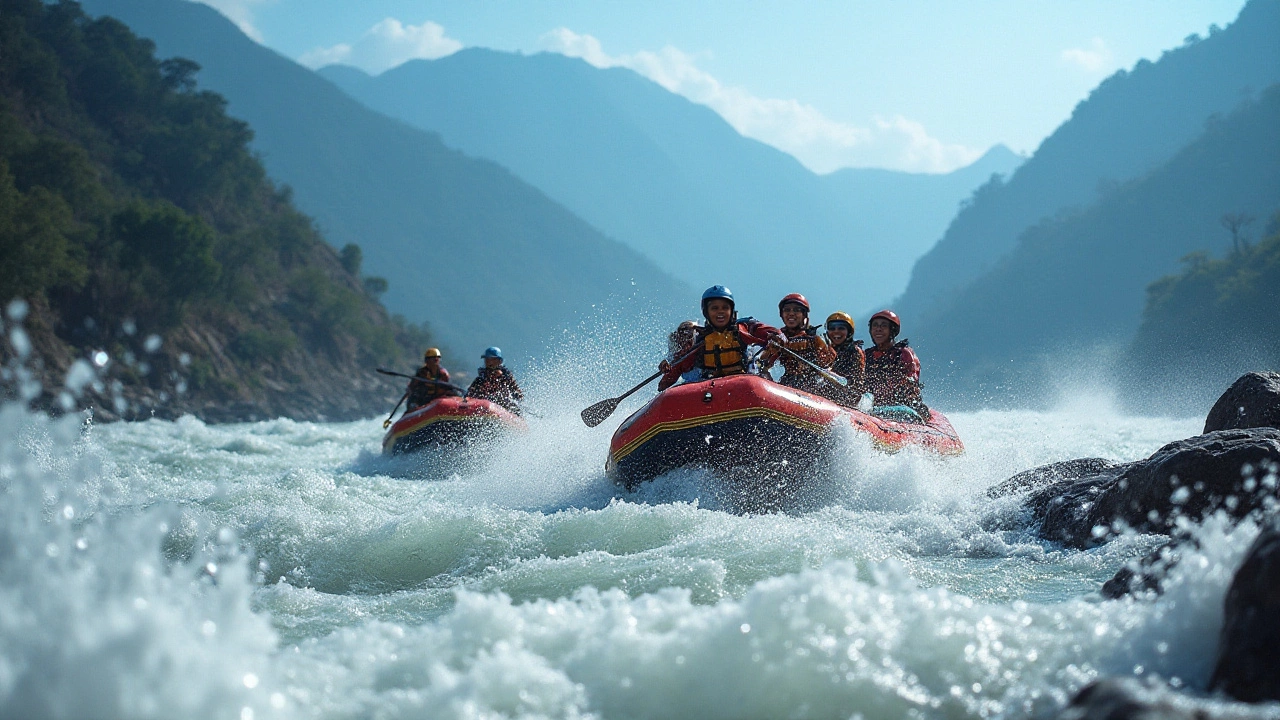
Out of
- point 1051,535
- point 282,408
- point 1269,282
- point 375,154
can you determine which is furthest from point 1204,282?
→ point 375,154

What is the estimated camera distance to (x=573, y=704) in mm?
3072

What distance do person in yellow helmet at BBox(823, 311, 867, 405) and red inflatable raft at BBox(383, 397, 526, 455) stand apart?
17.0 feet

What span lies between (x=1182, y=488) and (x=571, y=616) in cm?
389

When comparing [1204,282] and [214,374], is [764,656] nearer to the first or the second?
[214,374]

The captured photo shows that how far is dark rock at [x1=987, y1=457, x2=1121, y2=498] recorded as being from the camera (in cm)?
758

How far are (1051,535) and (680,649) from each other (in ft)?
12.7

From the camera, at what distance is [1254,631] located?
265 cm

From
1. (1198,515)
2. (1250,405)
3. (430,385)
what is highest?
(430,385)

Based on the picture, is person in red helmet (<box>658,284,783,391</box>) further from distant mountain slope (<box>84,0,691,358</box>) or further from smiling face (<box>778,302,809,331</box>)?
distant mountain slope (<box>84,0,691,358</box>)

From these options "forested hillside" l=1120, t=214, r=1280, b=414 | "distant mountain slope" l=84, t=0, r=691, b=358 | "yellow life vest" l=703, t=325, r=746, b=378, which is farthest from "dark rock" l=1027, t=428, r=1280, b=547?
"distant mountain slope" l=84, t=0, r=691, b=358

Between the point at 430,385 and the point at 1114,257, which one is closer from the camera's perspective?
the point at 430,385

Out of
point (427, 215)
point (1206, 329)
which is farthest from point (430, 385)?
point (427, 215)

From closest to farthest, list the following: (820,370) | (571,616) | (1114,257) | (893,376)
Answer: (571,616)
(820,370)
(893,376)
(1114,257)

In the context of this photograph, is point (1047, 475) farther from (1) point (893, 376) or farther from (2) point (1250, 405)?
(1) point (893, 376)
